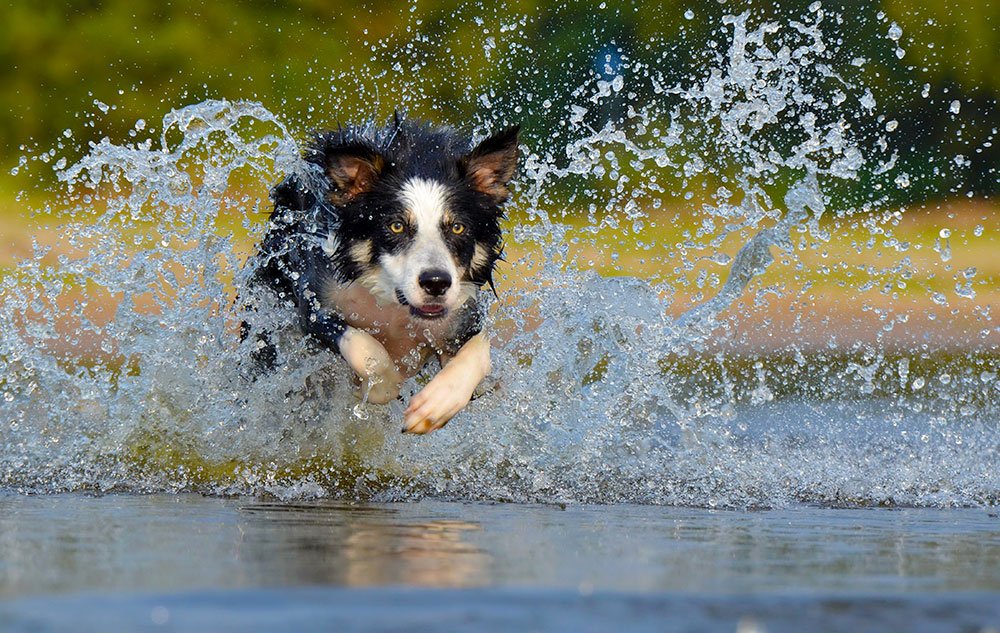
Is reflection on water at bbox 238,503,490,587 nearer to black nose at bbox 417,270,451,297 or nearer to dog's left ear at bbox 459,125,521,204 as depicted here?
black nose at bbox 417,270,451,297

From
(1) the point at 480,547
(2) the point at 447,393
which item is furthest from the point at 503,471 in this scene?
(1) the point at 480,547

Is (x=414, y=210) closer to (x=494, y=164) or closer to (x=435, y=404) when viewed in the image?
(x=494, y=164)

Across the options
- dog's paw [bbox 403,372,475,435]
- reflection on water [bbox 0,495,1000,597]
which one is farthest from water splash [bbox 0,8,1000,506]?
reflection on water [bbox 0,495,1000,597]

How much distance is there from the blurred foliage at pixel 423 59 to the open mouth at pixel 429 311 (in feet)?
43.3

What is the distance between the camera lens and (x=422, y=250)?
5520 millimetres

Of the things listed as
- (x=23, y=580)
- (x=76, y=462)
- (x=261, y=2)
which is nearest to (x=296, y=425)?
(x=76, y=462)

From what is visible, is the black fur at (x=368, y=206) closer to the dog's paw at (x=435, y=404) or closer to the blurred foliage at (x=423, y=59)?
the dog's paw at (x=435, y=404)

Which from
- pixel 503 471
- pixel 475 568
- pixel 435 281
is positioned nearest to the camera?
pixel 475 568

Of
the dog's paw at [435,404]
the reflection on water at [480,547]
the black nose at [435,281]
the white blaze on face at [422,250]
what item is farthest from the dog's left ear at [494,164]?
the reflection on water at [480,547]

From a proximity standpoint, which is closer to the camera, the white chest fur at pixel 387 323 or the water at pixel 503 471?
the water at pixel 503 471

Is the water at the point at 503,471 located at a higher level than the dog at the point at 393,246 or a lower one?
lower

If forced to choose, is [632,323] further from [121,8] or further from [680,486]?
[121,8]

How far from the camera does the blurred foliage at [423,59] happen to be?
19203 millimetres

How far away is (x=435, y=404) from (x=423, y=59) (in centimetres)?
1535
